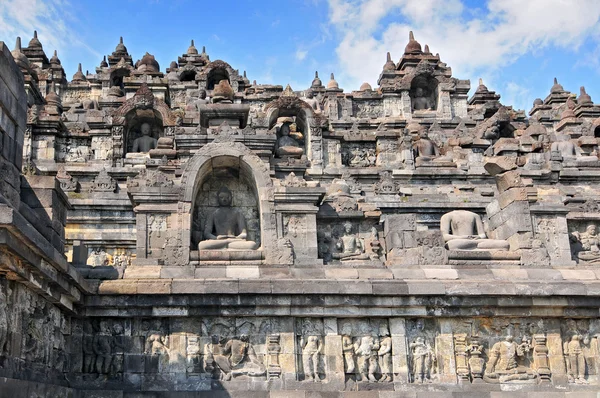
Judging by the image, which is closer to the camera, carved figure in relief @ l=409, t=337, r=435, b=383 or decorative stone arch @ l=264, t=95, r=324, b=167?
carved figure in relief @ l=409, t=337, r=435, b=383

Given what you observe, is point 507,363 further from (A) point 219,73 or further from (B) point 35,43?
(B) point 35,43

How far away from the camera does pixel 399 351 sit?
13141 millimetres

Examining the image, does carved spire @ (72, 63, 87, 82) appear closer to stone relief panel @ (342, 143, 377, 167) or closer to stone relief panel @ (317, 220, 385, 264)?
stone relief panel @ (342, 143, 377, 167)

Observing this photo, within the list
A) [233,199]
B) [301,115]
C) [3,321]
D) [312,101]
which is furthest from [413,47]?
[3,321]

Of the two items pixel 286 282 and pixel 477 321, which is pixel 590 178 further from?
pixel 286 282

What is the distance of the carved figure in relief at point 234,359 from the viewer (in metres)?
12.8

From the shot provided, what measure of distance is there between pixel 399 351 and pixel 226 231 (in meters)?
4.31

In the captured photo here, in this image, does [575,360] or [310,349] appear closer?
[310,349]

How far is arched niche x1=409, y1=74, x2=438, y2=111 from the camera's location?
39.4 m

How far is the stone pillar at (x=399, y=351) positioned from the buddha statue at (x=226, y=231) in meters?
3.26

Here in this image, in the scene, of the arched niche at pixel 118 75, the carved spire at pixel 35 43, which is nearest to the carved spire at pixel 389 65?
the arched niche at pixel 118 75

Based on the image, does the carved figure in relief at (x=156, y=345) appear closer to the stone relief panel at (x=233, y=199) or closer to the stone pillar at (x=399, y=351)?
the stone relief panel at (x=233, y=199)

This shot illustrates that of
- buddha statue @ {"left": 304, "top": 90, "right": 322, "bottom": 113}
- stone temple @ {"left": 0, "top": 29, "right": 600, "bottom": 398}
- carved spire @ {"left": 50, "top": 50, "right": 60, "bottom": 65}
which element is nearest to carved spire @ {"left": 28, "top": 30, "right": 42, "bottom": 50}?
carved spire @ {"left": 50, "top": 50, "right": 60, "bottom": 65}

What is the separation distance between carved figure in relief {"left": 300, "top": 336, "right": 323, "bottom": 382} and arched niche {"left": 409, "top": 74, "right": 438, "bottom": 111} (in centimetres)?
2800
